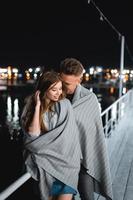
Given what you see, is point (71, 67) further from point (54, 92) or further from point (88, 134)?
point (88, 134)

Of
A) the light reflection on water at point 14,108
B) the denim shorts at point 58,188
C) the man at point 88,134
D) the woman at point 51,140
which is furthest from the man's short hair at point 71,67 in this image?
the light reflection on water at point 14,108

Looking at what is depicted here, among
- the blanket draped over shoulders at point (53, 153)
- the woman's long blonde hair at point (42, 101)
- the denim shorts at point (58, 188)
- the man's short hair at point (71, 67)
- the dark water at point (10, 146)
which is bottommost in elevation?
the dark water at point (10, 146)

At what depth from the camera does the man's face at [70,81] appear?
220 cm

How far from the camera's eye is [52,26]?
5731 centimetres

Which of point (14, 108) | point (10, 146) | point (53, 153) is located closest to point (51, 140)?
point (53, 153)

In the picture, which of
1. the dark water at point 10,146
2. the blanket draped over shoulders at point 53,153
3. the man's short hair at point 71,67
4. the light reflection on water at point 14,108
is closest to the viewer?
the blanket draped over shoulders at point 53,153

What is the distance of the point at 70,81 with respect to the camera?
223 cm

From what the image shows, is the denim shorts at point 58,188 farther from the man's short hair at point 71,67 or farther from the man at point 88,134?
the man's short hair at point 71,67

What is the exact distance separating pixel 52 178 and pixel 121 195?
222 centimetres

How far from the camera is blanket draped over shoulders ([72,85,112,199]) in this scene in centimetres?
220

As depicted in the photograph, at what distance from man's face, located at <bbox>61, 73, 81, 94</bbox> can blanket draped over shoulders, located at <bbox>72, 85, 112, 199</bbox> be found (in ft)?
0.13

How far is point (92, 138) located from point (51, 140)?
1.03 feet

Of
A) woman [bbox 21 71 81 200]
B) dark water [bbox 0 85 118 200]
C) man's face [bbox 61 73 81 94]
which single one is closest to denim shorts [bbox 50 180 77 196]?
woman [bbox 21 71 81 200]

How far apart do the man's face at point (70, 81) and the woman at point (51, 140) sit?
0.12 metres
